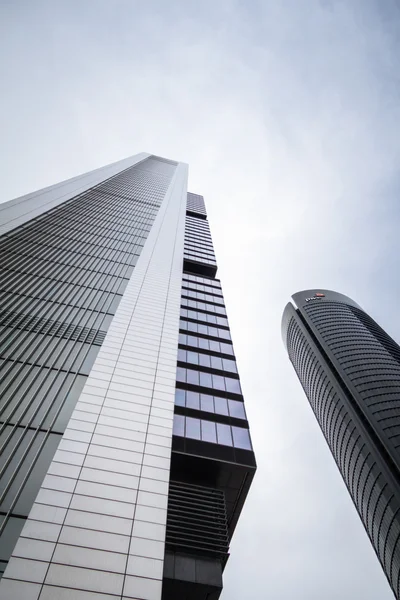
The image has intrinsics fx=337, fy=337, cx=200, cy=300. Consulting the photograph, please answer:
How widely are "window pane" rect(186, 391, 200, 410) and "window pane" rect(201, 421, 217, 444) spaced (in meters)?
1.25

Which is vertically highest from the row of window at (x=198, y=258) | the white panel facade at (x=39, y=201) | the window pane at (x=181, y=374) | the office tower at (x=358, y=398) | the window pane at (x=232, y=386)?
the white panel facade at (x=39, y=201)

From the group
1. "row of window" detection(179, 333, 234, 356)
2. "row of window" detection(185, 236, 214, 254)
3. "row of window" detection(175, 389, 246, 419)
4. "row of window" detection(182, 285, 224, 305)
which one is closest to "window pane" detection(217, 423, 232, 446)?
"row of window" detection(175, 389, 246, 419)

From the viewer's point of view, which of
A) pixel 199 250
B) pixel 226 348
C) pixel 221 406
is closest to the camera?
pixel 221 406

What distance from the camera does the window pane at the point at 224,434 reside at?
17078 millimetres

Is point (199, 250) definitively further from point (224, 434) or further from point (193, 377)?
point (224, 434)

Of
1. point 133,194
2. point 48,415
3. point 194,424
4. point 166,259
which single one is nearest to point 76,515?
point 48,415

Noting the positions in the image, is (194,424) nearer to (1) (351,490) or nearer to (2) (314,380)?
(1) (351,490)

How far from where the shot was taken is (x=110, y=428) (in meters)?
13.3

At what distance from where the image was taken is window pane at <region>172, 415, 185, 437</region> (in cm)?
1669

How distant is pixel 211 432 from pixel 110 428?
6.15 metres

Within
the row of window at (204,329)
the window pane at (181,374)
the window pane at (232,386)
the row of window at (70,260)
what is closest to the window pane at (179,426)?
the window pane at (181,374)

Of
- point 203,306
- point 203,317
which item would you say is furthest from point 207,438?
point 203,306

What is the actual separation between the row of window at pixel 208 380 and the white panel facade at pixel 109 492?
3079mm

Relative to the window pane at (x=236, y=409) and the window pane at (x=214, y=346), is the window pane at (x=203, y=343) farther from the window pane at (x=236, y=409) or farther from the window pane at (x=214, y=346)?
the window pane at (x=236, y=409)
